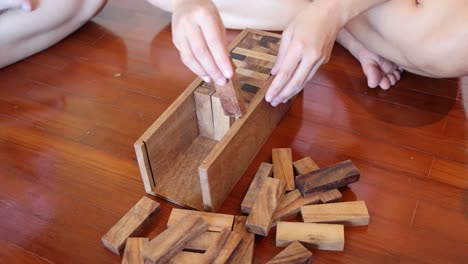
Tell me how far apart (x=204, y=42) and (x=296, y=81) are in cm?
18

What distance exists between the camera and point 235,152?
0.80 metres

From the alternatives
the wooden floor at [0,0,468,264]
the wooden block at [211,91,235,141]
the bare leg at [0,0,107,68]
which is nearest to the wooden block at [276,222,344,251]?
the wooden floor at [0,0,468,264]

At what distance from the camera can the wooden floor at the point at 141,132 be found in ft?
2.48

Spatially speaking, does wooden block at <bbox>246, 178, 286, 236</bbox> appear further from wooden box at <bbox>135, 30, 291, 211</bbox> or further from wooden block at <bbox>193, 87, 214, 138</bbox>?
wooden block at <bbox>193, 87, 214, 138</bbox>

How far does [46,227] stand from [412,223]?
2.01ft

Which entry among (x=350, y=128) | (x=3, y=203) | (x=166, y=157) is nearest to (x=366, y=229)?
(x=350, y=128)

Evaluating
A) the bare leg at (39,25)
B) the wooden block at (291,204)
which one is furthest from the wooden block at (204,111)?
the bare leg at (39,25)

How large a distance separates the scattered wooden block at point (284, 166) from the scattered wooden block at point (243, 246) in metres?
0.11

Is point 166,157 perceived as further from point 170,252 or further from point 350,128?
point 350,128

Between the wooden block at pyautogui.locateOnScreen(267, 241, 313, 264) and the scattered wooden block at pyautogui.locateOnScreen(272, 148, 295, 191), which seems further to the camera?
the scattered wooden block at pyautogui.locateOnScreen(272, 148, 295, 191)

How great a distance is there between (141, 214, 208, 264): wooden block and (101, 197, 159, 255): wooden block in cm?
6

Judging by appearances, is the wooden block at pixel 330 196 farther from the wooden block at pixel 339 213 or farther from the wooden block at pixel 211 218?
the wooden block at pixel 211 218

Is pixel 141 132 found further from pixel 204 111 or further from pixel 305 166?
pixel 305 166

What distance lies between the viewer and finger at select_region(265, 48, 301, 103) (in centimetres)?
80
